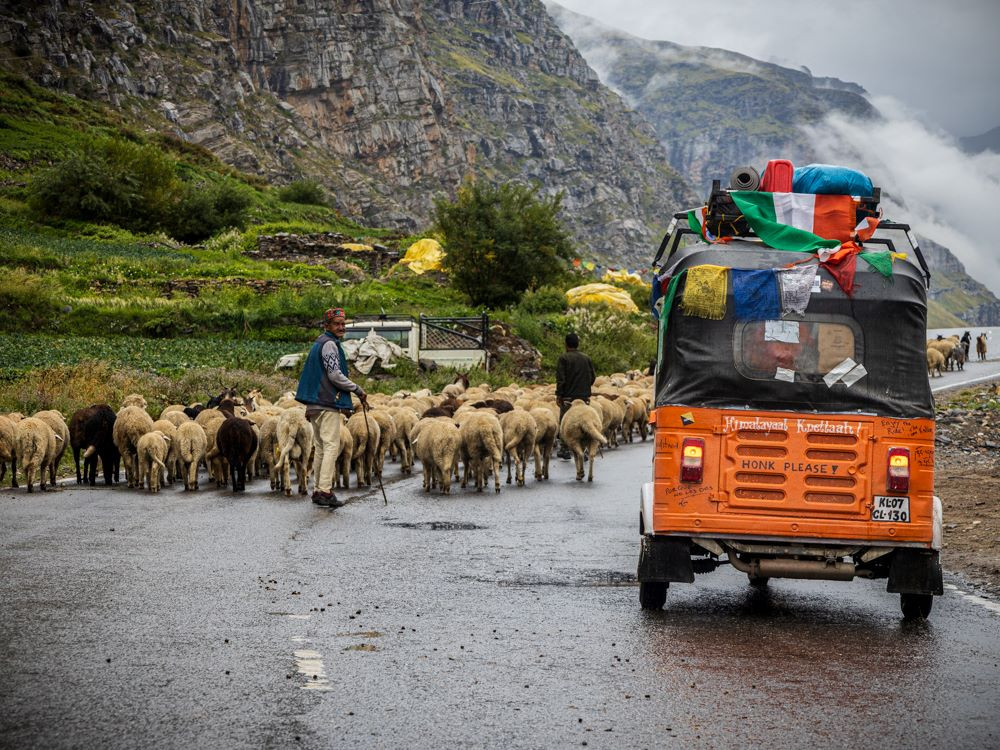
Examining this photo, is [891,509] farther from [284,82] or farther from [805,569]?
[284,82]

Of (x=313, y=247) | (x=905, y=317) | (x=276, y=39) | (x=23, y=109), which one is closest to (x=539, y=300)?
(x=313, y=247)

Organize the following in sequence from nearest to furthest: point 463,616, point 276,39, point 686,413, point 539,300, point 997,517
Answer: point 463,616 < point 686,413 < point 997,517 < point 539,300 < point 276,39

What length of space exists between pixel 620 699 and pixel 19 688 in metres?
3.11

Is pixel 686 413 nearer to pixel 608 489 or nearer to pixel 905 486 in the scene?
pixel 905 486

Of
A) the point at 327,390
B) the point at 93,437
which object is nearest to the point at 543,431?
the point at 327,390

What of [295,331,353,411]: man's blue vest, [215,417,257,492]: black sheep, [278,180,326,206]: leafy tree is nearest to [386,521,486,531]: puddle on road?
[295,331,353,411]: man's blue vest

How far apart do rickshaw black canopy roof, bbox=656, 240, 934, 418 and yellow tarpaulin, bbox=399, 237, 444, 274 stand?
44118 mm

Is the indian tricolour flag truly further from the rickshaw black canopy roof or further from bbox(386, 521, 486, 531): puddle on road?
bbox(386, 521, 486, 531): puddle on road

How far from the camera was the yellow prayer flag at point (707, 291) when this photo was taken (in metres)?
8.73

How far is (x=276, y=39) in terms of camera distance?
507ft

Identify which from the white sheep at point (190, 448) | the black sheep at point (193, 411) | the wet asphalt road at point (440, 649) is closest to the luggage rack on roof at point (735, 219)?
the wet asphalt road at point (440, 649)

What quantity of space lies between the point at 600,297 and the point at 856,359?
135 feet

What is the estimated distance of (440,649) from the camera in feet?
23.4

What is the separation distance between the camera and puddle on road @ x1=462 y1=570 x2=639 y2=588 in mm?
9492
